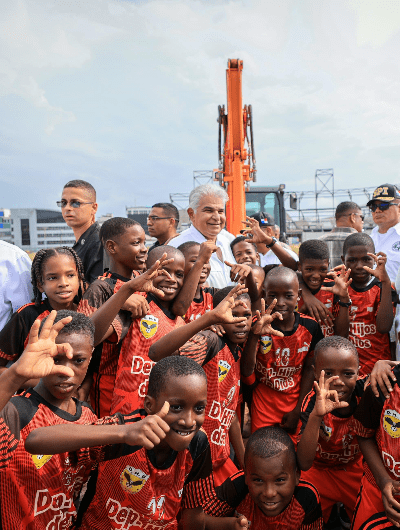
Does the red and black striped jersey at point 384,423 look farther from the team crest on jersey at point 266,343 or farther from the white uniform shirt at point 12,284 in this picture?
the white uniform shirt at point 12,284

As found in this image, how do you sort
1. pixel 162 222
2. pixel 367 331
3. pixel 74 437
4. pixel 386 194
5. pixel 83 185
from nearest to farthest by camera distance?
pixel 74 437 → pixel 367 331 → pixel 83 185 → pixel 386 194 → pixel 162 222

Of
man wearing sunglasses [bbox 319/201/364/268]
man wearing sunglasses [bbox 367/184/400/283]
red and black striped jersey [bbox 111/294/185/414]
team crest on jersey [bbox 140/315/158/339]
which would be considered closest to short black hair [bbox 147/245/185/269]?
red and black striped jersey [bbox 111/294/185/414]

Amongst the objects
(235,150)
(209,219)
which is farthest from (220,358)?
(235,150)

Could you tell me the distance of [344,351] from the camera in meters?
2.42

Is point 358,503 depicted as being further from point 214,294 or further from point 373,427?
point 214,294

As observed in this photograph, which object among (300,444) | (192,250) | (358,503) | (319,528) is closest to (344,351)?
(300,444)

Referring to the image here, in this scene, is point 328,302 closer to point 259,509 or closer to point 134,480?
point 259,509

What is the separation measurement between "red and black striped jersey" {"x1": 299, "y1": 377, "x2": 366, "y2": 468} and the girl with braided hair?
1.64m

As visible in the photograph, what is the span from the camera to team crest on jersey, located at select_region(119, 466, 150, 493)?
5.94ft

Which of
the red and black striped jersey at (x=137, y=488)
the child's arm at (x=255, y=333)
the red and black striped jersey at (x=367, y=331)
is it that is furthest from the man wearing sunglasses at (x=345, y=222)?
the red and black striped jersey at (x=137, y=488)

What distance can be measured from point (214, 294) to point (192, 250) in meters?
0.44

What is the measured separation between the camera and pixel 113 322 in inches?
88.4

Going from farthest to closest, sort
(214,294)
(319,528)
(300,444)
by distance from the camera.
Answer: (214,294) → (319,528) → (300,444)

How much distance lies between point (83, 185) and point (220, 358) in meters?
1.94
